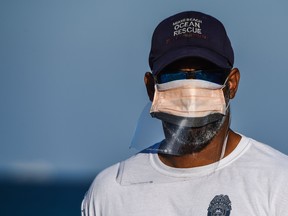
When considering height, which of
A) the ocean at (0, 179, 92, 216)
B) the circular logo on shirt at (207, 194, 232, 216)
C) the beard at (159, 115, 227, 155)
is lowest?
the ocean at (0, 179, 92, 216)

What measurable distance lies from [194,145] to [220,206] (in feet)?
0.74

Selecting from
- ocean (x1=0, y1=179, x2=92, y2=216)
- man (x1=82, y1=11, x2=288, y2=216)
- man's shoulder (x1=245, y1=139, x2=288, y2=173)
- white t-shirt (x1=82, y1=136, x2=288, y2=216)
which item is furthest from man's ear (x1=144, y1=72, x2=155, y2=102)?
ocean (x1=0, y1=179, x2=92, y2=216)

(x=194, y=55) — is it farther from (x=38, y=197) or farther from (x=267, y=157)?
(x=38, y=197)

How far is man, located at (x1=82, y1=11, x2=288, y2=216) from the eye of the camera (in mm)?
2693

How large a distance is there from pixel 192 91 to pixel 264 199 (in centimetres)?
37

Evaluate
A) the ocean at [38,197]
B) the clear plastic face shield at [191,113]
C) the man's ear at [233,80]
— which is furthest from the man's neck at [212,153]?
the ocean at [38,197]

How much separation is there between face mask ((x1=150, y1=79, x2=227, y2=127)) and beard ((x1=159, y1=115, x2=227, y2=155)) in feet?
0.07

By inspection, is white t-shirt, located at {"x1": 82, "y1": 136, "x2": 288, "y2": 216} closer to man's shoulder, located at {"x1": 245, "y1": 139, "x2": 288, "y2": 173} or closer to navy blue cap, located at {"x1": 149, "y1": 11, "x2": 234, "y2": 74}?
man's shoulder, located at {"x1": 245, "y1": 139, "x2": 288, "y2": 173}

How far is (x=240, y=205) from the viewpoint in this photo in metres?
2.63

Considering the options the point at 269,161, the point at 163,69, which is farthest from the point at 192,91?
the point at 269,161

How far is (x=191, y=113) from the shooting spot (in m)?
2.73

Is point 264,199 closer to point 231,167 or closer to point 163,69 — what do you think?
point 231,167

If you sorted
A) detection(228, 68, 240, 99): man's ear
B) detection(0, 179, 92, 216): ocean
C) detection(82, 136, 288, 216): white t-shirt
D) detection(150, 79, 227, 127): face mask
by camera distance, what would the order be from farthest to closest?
detection(0, 179, 92, 216): ocean → detection(228, 68, 240, 99): man's ear → detection(150, 79, 227, 127): face mask → detection(82, 136, 288, 216): white t-shirt

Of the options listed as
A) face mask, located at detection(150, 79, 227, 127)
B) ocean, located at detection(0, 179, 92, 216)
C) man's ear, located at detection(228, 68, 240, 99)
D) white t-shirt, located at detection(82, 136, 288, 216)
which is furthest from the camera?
ocean, located at detection(0, 179, 92, 216)
